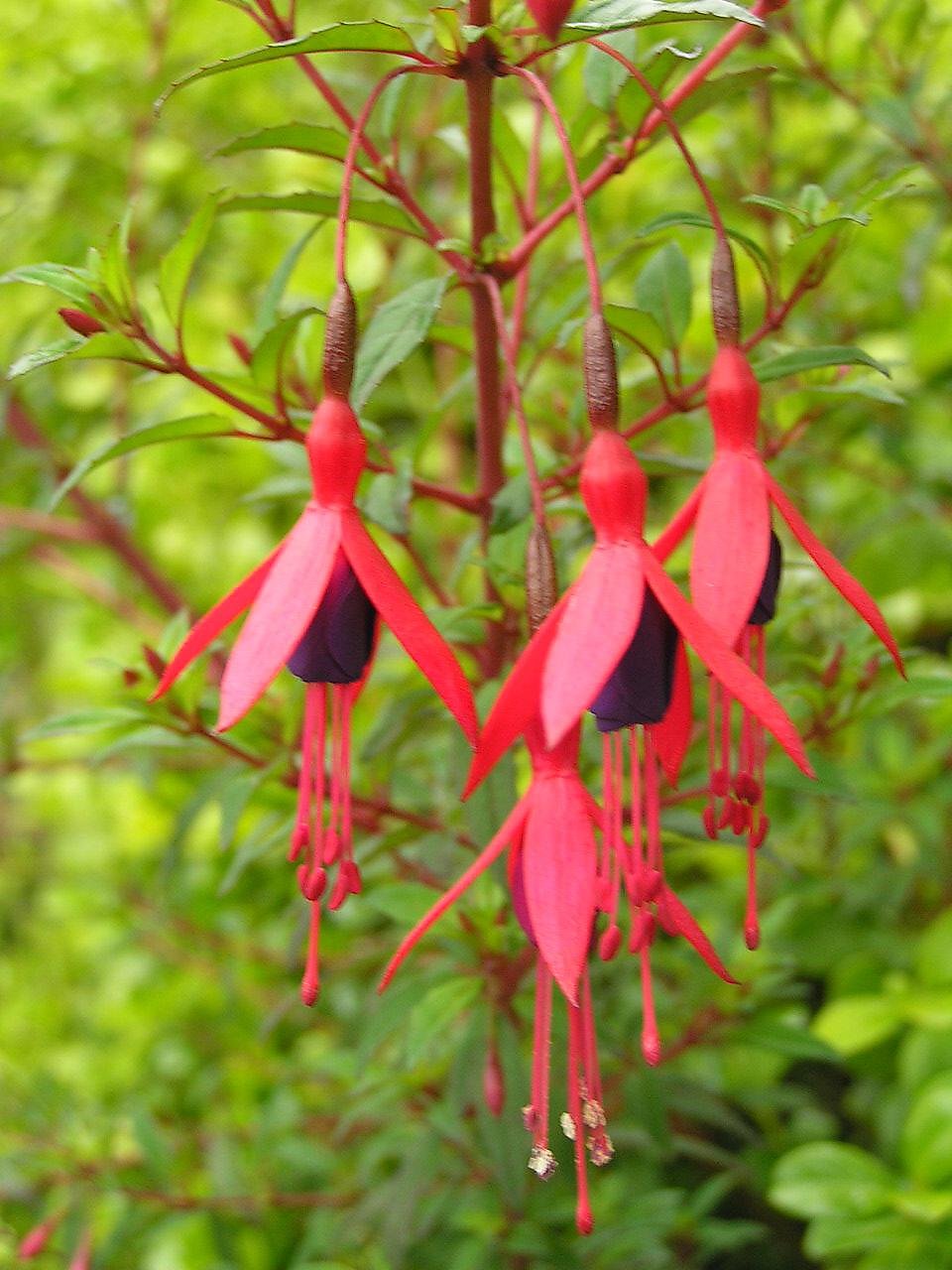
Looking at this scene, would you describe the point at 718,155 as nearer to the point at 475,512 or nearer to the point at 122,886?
the point at 475,512

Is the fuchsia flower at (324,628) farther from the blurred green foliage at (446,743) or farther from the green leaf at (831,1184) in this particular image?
the green leaf at (831,1184)

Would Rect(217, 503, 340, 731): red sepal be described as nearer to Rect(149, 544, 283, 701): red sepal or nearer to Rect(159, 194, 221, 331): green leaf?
Rect(149, 544, 283, 701): red sepal

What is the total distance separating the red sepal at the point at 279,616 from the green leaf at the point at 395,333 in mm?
119

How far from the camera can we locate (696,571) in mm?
519

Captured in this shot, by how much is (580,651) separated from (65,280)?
0.38 metres

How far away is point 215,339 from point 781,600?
49.7 inches

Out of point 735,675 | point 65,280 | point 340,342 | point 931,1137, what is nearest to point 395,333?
point 340,342

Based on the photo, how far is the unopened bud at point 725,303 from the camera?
1.99 ft

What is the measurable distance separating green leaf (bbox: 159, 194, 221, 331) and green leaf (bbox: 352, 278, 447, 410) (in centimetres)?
11

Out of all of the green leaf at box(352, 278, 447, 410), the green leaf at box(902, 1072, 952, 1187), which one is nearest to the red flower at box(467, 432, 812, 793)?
the green leaf at box(352, 278, 447, 410)

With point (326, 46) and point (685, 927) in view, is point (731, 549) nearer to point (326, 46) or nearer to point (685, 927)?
point (685, 927)

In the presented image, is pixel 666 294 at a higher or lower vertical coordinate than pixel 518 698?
higher

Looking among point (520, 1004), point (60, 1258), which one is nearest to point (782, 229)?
point (520, 1004)

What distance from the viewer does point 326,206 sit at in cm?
73
